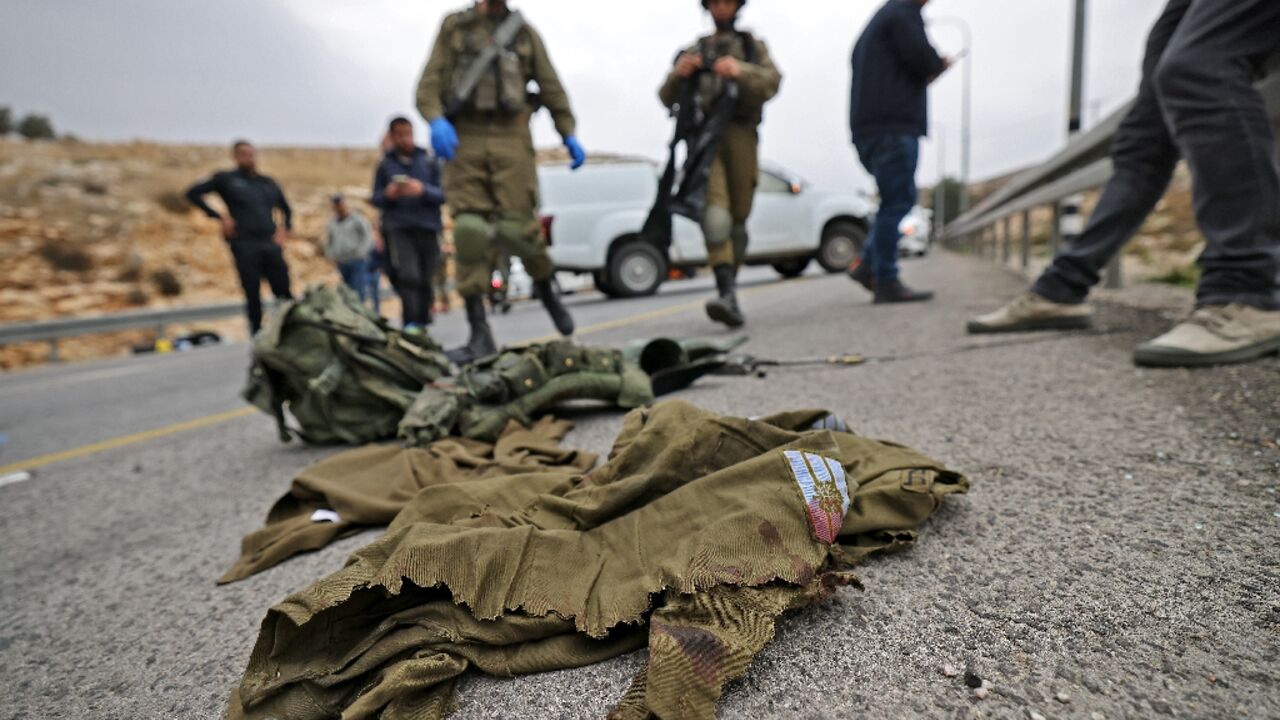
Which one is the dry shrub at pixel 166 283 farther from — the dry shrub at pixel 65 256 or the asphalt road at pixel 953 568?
the asphalt road at pixel 953 568

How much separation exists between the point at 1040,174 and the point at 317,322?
6069 mm

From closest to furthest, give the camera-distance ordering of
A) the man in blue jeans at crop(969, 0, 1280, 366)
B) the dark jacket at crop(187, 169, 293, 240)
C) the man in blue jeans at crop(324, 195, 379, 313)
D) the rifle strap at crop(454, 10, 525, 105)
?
the man in blue jeans at crop(969, 0, 1280, 366) → the rifle strap at crop(454, 10, 525, 105) → the dark jacket at crop(187, 169, 293, 240) → the man in blue jeans at crop(324, 195, 379, 313)

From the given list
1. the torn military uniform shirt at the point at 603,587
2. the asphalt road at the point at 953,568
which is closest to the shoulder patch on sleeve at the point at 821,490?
the torn military uniform shirt at the point at 603,587

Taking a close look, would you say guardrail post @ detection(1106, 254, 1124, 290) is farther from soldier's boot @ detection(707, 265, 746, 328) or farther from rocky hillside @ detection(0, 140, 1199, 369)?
rocky hillside @ detection(0, 140, 1199, 369)

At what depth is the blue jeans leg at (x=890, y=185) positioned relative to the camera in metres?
4.79

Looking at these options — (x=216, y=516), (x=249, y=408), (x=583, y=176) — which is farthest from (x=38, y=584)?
(x=583, y=176)

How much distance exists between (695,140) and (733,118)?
30 centimetres

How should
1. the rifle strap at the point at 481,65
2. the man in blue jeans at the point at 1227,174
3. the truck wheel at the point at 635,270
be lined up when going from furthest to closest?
the truck wheel at the point at 635,270 → the rifle strap at the point at 481,65 → the man in blue jeans at the point at 1227,174

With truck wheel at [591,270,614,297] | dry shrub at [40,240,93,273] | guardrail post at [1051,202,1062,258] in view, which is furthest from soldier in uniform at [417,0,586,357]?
dry shrub at [40,240,93,273]

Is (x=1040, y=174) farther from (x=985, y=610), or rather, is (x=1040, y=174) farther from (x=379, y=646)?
(x=379, y=646)

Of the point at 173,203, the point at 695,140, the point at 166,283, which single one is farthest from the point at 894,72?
the point at 173,203

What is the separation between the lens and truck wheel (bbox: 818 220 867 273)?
38.8 ft

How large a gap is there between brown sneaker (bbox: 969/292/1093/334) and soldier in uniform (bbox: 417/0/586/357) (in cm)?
255

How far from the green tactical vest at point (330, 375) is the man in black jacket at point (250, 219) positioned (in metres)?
4.89
